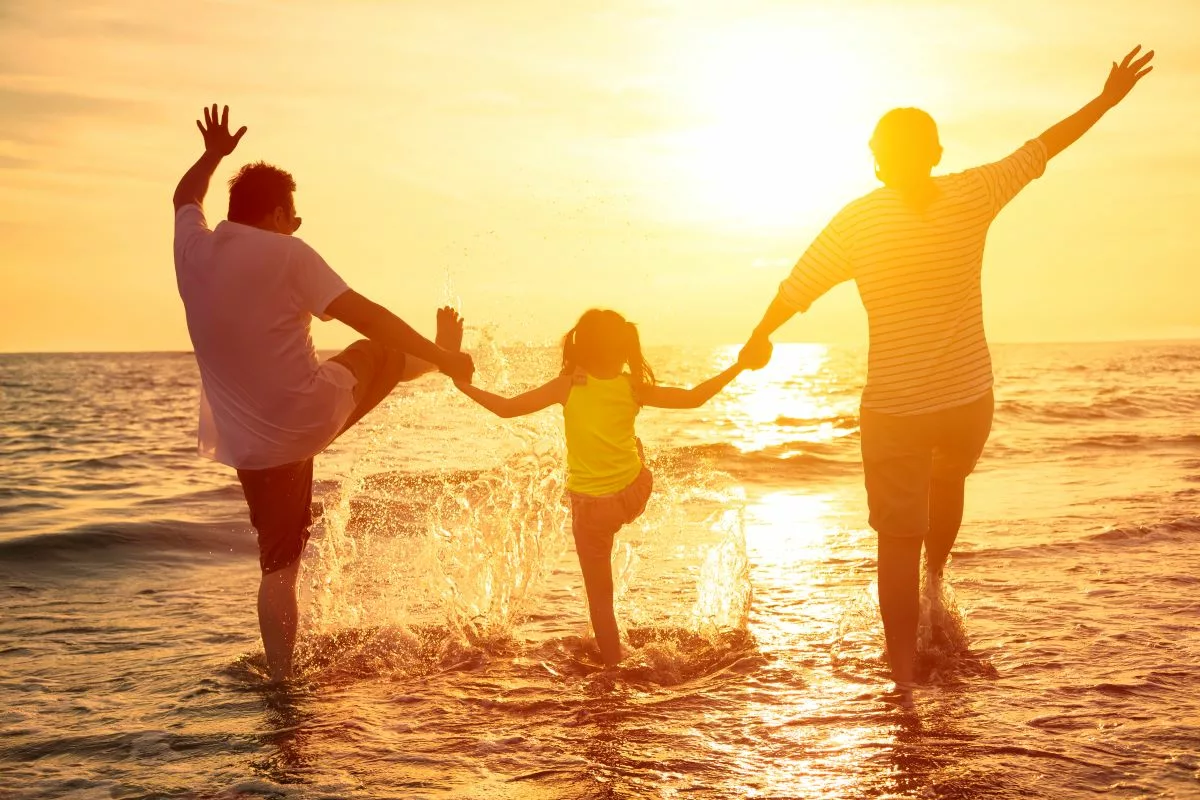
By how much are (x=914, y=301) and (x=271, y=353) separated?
116 inches

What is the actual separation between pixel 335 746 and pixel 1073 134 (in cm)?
434

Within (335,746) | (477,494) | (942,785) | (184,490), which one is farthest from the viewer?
(184,490)

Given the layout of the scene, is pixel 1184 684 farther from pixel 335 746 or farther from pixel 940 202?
pixel 335 746

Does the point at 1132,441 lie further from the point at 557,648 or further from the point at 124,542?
the point at 124,542

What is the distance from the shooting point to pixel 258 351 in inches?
180

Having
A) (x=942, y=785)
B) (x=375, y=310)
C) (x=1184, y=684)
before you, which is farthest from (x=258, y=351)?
(x=1184, y=684)

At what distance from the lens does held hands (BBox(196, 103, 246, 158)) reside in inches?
201

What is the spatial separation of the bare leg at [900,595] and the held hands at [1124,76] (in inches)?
89.5

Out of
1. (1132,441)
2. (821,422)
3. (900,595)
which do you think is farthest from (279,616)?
(821,422)

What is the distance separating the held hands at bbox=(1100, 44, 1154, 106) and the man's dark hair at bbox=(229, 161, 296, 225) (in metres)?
3.93

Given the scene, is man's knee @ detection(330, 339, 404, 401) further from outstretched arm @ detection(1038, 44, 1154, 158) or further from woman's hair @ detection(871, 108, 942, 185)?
outstretched arm @ detection(1038, 44, 1154, 158)

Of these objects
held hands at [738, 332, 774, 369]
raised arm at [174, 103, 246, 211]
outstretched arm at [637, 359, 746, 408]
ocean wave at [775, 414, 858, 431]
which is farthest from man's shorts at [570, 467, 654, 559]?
ocean wave at [775, 414, 858, 431]

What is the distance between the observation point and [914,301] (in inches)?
175

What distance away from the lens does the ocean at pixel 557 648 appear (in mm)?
3859
